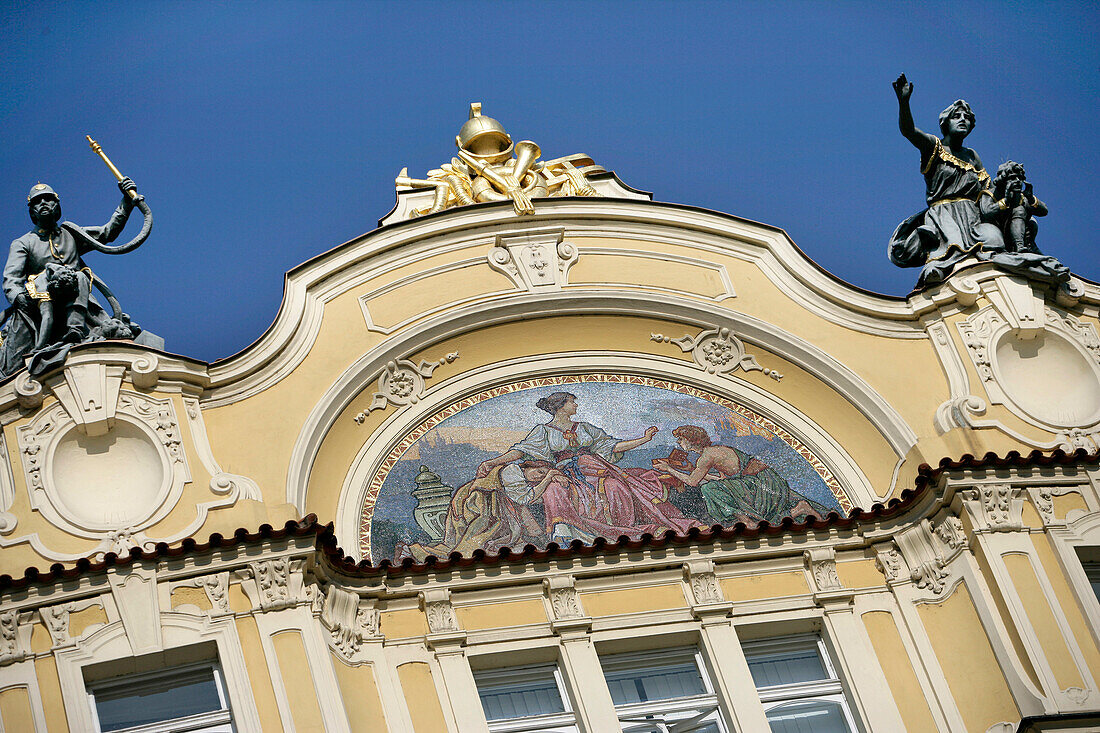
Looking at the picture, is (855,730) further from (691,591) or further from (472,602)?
(472,602)

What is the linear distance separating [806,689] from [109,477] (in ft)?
17.7

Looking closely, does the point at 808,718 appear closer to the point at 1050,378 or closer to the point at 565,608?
the point at 565,608

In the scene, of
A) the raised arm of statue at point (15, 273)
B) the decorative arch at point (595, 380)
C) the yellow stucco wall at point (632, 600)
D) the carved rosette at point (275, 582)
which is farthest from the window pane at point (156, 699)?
the raised arm of statue at point (15, 273)

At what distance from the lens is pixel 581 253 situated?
16281mm

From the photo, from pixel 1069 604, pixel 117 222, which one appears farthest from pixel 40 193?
pixel 1069 604

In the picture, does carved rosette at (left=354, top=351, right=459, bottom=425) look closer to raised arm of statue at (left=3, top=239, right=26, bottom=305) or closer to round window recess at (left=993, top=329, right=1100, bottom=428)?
raised arm of statue at (left=3, top=239, right=26, bottom=305)

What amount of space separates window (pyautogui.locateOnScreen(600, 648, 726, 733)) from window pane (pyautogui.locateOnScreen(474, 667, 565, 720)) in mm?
427

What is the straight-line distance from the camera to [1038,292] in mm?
16109

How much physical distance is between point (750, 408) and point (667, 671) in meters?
2.74

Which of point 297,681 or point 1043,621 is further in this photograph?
point 1043,621

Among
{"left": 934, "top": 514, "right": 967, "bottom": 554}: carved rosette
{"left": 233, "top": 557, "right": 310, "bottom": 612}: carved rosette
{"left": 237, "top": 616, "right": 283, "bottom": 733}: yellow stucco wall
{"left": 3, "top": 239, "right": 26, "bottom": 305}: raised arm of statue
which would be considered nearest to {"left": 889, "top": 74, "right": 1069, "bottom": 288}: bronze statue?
{"left": 934, "top": 514, "right": 967, "bottom": 554}: carved rosette

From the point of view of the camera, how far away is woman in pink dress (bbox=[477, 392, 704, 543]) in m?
14.8

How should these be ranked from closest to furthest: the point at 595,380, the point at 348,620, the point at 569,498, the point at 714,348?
the point at 348,620
the point at 569,498
the point at 595,380
the point at 714,348

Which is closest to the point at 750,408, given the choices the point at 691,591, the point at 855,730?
the point at 691,591
